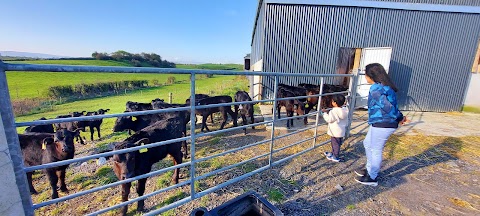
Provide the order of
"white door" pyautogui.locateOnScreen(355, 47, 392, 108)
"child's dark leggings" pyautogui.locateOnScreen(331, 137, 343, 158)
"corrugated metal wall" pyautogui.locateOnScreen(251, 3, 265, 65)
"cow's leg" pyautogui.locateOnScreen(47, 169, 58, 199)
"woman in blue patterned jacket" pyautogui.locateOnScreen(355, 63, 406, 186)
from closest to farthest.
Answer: "woman in blue patterned jacket" pyautogui.locateOnScreen(355, 63, 406, 186)
"cow's leg" pyautogui.locateOnScreen(47, 169, 58, 199)
"child's dark leggings" pyautogui.locateOnScreen(331, 137, 343, 158)
"white door" pyautogui.locateOnScreen(355, 47, 392, 108)
"corrugated metal wall" pyautogui.locateOnScreen(251, 3, 265, 65)

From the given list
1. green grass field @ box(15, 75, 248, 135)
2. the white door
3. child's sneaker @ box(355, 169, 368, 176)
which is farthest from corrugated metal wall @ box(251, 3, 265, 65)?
child's sneaker @ box(355, 169, 368, 176)

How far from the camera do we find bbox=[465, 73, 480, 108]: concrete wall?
9.05 meters

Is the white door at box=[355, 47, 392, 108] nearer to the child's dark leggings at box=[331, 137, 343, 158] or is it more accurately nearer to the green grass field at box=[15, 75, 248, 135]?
the child's dark leggings at box=[331, 137, 343, 158]

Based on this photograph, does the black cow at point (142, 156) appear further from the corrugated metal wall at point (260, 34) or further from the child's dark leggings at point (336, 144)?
the corrugated metal wall at point (260, 34)

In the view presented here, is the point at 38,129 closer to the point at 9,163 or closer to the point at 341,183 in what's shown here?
the point at 9,163

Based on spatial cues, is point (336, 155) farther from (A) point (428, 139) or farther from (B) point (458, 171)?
(A) point (428, 139)

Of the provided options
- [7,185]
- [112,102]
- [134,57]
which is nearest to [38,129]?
[7,185]

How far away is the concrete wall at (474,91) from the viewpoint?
905 centimetres

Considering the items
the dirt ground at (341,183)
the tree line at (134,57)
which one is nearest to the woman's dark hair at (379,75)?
the dirt ground at (341,183)

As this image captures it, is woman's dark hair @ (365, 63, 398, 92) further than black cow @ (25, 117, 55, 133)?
No

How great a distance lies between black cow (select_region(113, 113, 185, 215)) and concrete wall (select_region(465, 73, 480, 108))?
40.4 ft

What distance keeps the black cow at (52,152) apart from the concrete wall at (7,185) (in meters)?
2.13

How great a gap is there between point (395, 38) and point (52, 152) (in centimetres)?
1174

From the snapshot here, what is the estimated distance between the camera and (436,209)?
9.12 ft
